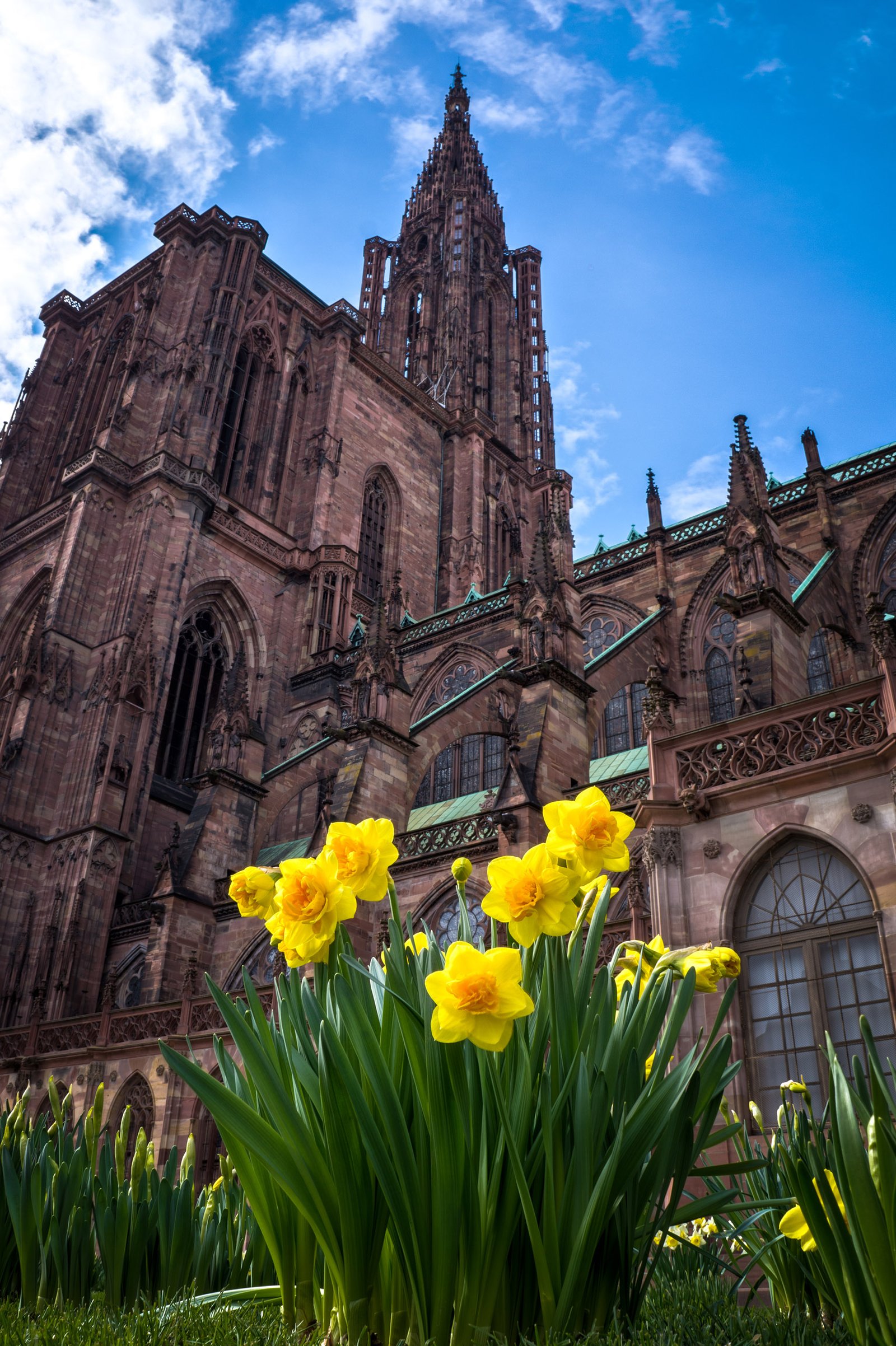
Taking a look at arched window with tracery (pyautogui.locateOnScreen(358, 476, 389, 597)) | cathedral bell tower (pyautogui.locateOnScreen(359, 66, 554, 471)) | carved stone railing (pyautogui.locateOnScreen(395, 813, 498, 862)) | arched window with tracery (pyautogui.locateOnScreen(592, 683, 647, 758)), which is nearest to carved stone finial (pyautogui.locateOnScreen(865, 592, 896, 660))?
carved stone railing (pyautogui.locateOnScreen(395, 813, 498, 862))

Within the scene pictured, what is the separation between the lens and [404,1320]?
105 inches

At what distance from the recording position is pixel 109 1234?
3.73m

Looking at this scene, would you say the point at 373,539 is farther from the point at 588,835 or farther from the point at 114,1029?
the point at 588,835

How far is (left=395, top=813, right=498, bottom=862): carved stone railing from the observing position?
1903 centimetres

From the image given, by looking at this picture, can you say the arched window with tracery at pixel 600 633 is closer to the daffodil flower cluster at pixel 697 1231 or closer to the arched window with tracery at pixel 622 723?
the arched window with tracery at pixel 622 723

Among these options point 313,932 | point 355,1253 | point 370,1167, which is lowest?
point 355,1253

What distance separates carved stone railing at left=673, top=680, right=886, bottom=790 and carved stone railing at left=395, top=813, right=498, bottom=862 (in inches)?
338

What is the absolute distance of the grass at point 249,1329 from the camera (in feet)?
8.14

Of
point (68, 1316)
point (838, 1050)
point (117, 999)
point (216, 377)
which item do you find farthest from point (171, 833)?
point (68, 1316)

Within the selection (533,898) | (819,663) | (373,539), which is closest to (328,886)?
(533,898)

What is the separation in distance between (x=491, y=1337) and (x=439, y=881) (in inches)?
680

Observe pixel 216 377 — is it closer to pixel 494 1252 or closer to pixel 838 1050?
pixel 838 1050

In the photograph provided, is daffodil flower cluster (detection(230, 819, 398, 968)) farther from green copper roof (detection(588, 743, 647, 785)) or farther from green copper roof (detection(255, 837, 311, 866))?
green copper roof (detection(255, 837, 311, 866))

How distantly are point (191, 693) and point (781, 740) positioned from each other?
24247 mm
